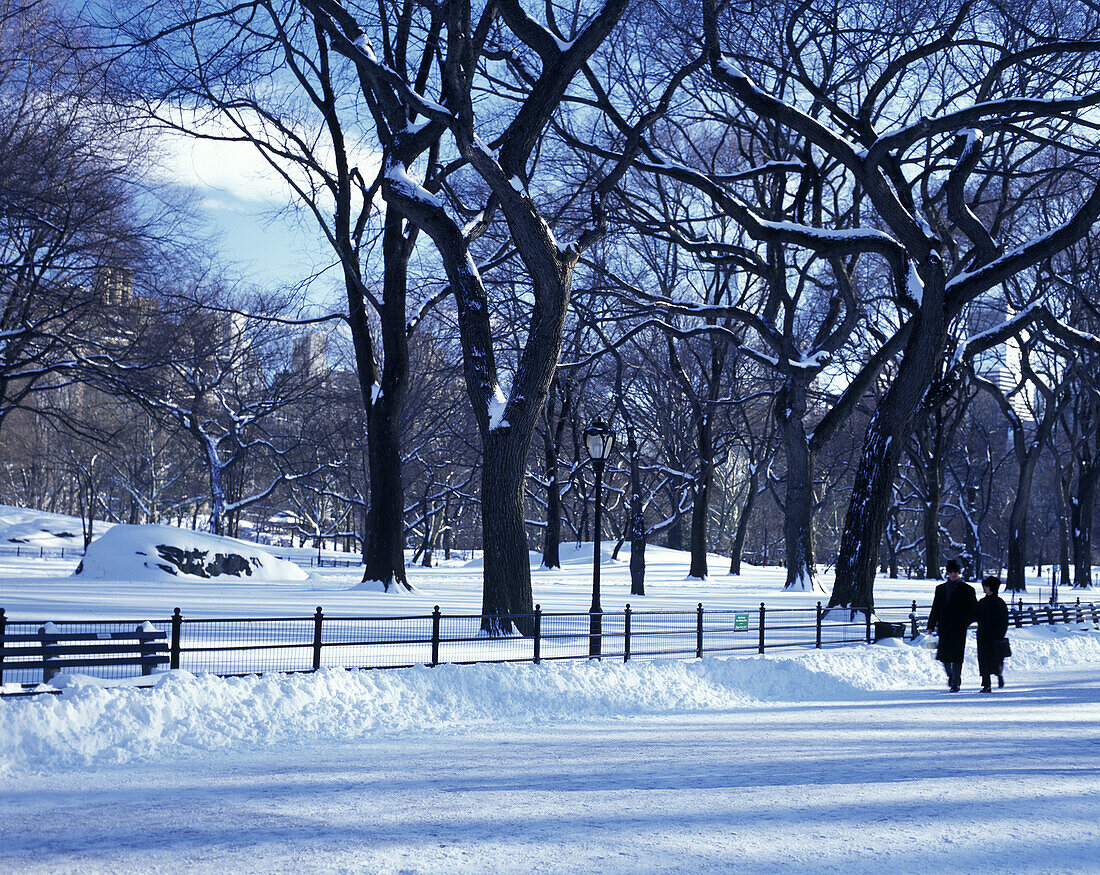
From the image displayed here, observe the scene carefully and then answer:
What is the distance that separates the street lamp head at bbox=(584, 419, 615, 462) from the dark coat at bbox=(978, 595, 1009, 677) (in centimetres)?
679

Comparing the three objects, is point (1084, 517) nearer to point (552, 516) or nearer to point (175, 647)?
point (552, 516)

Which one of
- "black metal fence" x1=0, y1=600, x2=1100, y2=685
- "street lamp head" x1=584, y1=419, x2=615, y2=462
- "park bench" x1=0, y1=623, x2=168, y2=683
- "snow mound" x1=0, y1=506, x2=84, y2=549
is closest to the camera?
"park bench" x1=0, y1=623, x2=168, y2=683

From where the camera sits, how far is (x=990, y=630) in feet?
51.8

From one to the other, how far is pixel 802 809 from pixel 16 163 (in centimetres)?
2243

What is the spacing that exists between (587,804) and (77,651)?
21.3 feet

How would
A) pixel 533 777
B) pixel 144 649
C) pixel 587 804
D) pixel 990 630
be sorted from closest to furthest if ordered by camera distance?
1. pixel 587 804
2. pixel 533 777
3. pixel 144 649
4. pixel 990 630

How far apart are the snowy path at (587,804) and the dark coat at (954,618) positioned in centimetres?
384

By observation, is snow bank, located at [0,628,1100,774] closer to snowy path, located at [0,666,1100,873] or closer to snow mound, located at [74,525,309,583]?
snowy path, located at [0,666,1100,873]

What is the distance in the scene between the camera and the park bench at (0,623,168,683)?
1101 cm

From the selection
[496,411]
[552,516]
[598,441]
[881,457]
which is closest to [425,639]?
[496,411]

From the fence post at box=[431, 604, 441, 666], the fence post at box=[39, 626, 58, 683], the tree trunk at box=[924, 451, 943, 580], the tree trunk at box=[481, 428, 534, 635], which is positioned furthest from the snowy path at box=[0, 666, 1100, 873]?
the tree trunk at box=[924, 451, 943, 580]

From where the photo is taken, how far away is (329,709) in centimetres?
1124

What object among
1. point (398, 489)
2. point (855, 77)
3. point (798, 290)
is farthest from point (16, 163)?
point (798, 290)

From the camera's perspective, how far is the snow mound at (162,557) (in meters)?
30.2
